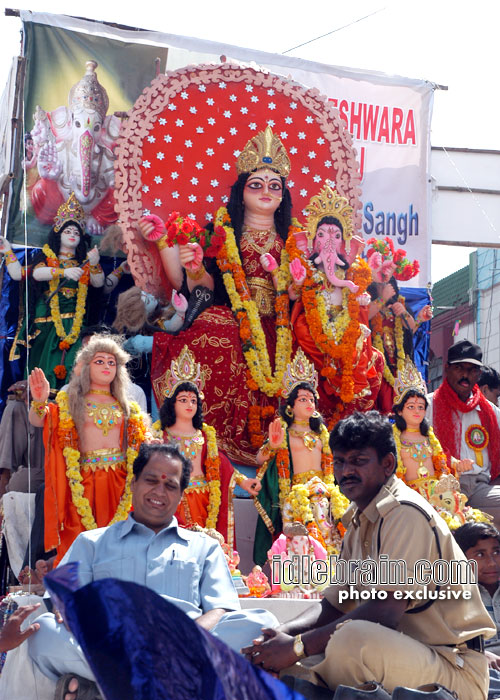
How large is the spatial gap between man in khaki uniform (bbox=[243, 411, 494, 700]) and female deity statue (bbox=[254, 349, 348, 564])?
3356mm

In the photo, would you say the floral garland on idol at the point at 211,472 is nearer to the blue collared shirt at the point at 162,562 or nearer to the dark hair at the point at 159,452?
the dark hair at the point at 159,452

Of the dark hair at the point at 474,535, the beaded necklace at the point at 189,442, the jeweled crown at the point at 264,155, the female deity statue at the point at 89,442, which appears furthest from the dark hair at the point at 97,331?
the dark hair at the point at 474,535

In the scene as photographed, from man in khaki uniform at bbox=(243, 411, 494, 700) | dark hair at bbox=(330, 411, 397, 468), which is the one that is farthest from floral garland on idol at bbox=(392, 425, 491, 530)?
man in khaki uniform at bbox=(243, 411, 494, 700)

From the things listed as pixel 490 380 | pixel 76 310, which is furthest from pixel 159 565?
pixel 490 380

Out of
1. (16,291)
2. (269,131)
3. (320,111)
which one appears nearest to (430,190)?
(320,111)

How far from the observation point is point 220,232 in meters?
8.30

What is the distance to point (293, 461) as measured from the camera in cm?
696

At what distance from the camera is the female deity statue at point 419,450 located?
23.0 feet

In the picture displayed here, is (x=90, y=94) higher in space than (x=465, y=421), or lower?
higher

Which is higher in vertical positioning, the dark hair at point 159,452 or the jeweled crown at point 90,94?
the jeweled crown at point 90,94

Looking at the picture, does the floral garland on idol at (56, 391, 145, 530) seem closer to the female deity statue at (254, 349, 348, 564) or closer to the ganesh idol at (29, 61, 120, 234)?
the female deity statue at (254, 349, 348, 564)

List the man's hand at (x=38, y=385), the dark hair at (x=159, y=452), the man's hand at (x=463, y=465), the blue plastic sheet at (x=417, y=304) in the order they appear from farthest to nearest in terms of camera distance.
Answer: the blue plastic sheet at (x=417, y=304) < the man's hand at (x=463, y=465) < the man's hand at (x=38, y=385) < the dark hair at (x=159, y=452)

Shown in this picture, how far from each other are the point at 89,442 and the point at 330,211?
3140 mm

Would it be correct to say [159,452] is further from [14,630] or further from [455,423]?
[455,423]
